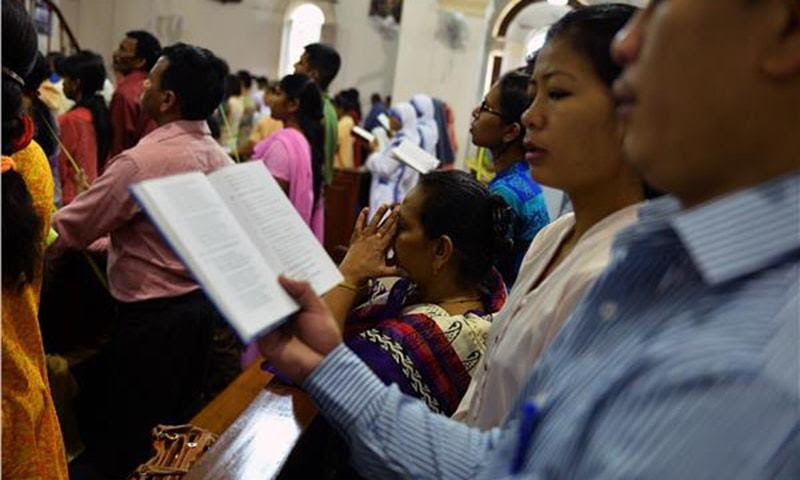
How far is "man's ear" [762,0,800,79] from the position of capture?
2.15 ft

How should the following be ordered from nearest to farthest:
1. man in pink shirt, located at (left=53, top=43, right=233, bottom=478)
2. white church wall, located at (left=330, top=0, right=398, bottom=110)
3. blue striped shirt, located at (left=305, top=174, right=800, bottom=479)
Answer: blue striped shirt, located at (left=305, top=174, right=800, bottom=479)
man in pink shirt, located at (left=53, top=43, right=233, bottom=478)
white church wall, located at (left=330, top=0, right=398, bottom=110)

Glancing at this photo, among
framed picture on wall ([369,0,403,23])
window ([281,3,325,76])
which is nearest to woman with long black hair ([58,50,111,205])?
framed picture on wall ([369,0,403,23])

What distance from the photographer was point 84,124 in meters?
3.84

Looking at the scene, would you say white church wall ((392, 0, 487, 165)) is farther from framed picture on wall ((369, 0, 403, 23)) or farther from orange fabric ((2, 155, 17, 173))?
orange fabric ((2, 155, 17, 173))

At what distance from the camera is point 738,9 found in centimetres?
67

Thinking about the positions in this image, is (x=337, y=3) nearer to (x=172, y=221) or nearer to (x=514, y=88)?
(x=514, y=88)

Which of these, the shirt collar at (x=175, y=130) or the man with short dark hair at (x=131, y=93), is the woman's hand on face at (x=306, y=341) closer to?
the shirt collar at (x=175, y=130)

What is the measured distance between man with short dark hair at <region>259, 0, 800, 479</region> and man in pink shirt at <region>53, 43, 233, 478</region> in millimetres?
2011

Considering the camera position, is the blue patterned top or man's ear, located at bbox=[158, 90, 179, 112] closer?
the blue patterned top

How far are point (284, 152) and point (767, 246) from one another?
323cm

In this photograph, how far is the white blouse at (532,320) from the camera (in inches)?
46.4

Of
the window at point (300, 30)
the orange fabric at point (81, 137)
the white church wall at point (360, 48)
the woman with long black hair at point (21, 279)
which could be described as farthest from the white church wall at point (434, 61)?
the woman with long black hair at point (21, 279)

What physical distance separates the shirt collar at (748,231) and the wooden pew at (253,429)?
1.21m

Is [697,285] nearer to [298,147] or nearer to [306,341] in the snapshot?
[306,341]
